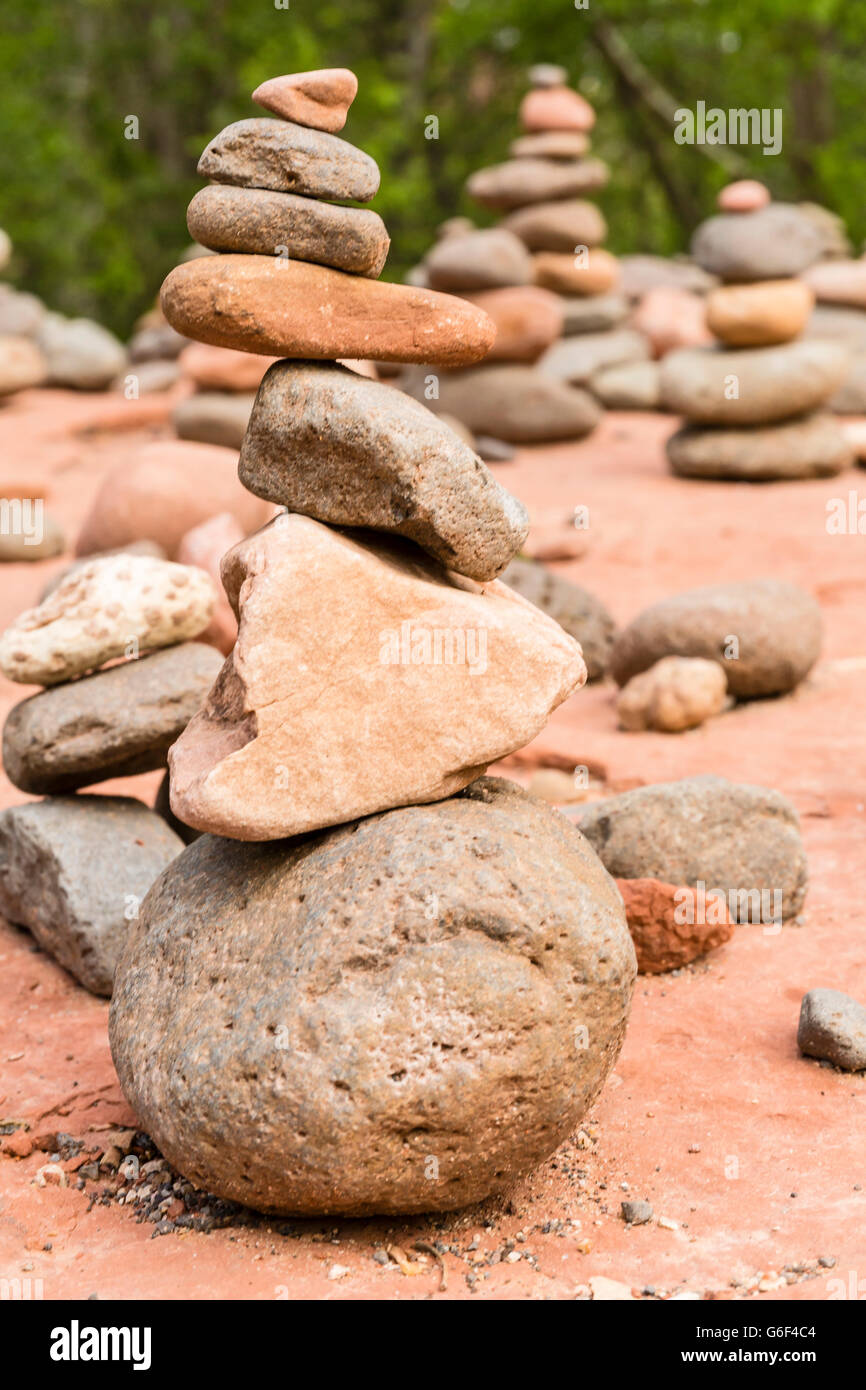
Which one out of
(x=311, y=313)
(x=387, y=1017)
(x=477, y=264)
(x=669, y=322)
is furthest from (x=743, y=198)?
(x=387, y=1017)

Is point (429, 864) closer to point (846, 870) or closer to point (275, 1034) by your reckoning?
point (275, 1034)

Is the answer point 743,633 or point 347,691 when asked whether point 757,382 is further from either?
point 347,691

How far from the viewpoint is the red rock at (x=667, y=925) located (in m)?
5.18

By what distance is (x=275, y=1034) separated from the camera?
3.66 m

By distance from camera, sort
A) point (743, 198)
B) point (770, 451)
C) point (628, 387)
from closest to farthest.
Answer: point (770, 451), point (743, 198), point (628, 387)

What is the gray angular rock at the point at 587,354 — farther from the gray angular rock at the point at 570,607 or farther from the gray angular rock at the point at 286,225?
the gray angular rock at the point at 286,225

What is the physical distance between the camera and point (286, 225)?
4.09 meters

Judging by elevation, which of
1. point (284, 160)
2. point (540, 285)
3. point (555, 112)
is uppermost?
point (555, 112)

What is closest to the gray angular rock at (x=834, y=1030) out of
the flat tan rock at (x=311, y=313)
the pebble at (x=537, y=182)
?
the flat tan rock at (x=311, y=313)

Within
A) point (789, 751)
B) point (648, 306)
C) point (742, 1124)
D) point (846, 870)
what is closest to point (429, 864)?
point (742, 1124)

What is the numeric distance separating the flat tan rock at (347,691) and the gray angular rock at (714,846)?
5.17 feet

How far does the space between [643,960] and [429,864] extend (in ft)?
5.51

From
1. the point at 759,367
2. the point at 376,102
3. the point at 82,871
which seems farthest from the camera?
the point at 376,102

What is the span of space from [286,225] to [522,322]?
10.5 metres
